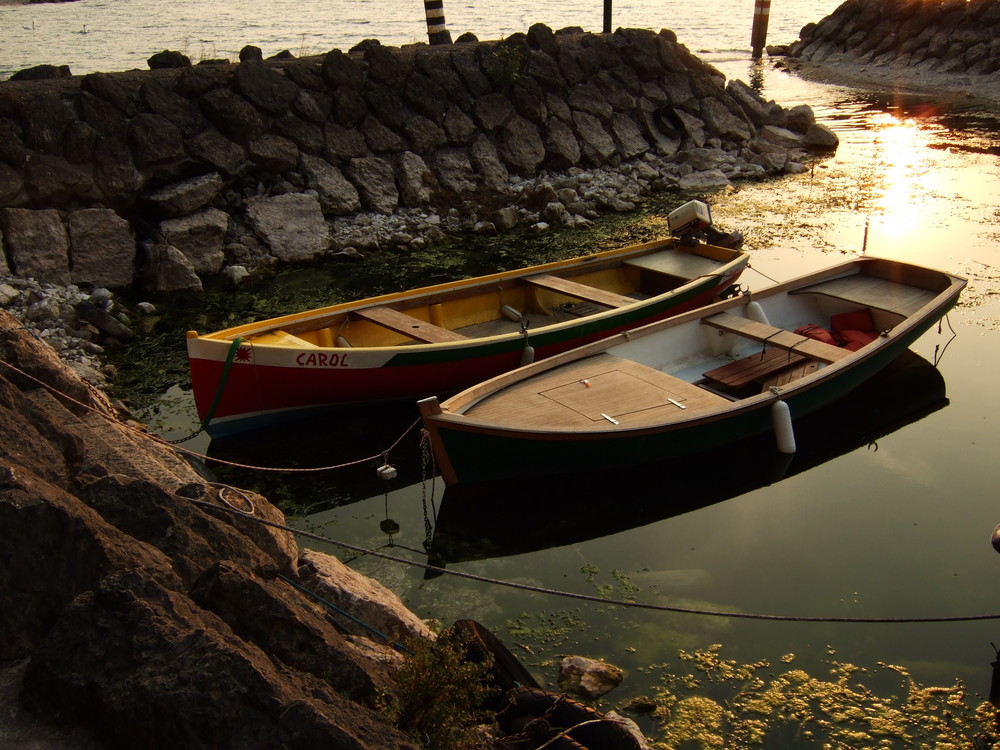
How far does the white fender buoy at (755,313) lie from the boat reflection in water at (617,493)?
1280 mm

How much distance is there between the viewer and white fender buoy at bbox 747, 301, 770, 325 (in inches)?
395

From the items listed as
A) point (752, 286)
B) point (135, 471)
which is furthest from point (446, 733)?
point (752, 286)

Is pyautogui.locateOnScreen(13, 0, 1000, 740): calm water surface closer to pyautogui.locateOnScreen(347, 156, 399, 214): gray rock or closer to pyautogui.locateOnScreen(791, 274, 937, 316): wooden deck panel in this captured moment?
pyautogui.locateOnScreen(791, 274, 937, 316): wooden deck panel

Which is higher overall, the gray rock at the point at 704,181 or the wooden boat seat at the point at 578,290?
the wooden boat seat at the point at 578,290

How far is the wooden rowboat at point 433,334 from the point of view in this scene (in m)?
8.51

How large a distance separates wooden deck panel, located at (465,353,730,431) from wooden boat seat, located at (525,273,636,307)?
182cm

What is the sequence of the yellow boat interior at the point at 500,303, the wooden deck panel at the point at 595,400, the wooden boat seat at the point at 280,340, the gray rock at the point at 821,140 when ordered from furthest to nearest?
1. the gray rock at the point at 821,140
2. the yellow boat interior at the point at 500,303
3. the wooden boat seat at the point at 280,340
4. the wooden deck panel at the point at 595,400

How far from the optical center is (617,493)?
796 cm

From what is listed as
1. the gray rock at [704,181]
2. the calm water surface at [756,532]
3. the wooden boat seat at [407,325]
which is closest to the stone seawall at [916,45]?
the gray rock at [704,181]

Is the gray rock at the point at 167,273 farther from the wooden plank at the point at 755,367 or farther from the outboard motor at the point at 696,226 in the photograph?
the wooden plank at the point at 755,367

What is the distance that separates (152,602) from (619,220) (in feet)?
43.5

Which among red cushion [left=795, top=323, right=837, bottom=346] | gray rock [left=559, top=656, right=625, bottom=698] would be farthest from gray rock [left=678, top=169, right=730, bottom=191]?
gray rock [left=559, top=656, right=625, bottom=698]

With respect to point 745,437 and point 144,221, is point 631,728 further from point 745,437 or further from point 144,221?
point 144,221

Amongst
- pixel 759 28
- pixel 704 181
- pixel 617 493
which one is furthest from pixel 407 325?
pixel 759 28
